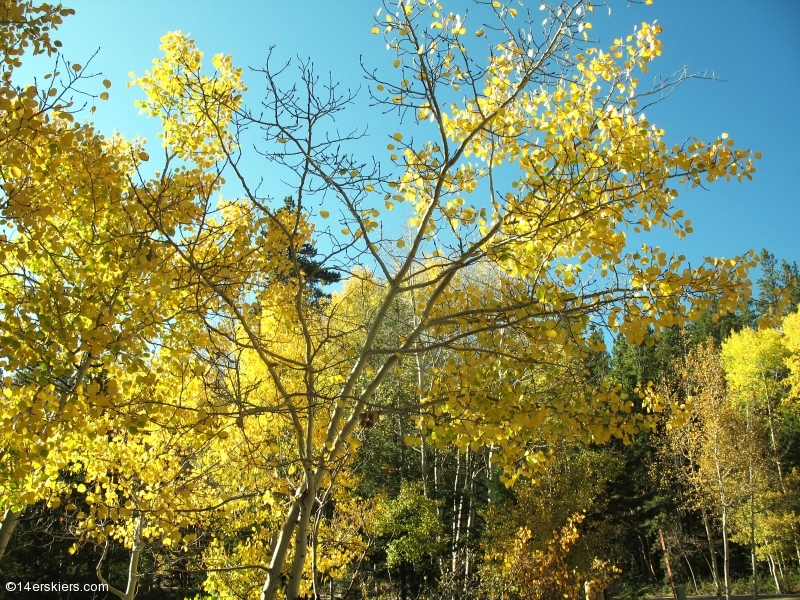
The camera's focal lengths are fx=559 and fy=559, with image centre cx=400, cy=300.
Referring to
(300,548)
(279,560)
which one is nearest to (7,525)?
(279,560)

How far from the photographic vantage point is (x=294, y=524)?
2.80 m

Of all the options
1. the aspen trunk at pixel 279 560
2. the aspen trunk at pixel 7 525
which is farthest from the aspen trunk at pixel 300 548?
the aspen trunk at pixel 7 525

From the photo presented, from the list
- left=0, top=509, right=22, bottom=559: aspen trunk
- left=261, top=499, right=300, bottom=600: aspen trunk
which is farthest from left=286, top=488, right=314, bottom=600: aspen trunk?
left=0, top=509, right=22, bottom=559: aspen trunk

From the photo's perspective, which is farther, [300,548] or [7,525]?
[7,525]

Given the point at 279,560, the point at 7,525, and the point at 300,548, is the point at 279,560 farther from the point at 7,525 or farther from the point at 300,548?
the point at 7,525

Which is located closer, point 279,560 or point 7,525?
point 279,560

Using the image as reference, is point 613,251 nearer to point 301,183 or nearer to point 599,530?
point 301,183

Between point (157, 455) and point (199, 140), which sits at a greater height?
point (199, 140)

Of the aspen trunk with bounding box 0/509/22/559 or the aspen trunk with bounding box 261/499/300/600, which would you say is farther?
the aspen trunk with bounding box 0/509/22/559

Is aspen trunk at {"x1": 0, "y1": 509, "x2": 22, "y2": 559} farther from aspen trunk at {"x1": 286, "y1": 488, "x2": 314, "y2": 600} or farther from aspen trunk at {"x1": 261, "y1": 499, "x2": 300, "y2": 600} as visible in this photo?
aspen trunk at {"x1": 286, "y1": 488, "x2": 314, "y2": 600}

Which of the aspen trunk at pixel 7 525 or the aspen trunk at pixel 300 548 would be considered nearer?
the aspen trunk at pixel 300 548

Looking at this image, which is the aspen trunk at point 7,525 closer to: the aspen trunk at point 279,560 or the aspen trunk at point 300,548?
the aspen trunk at point 279,560

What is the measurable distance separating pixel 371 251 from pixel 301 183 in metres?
0.49

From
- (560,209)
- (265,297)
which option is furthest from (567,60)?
(265,297)
